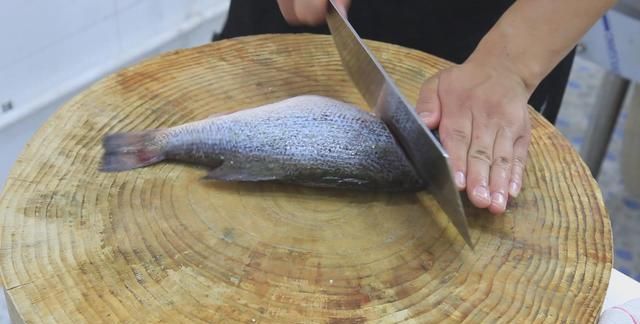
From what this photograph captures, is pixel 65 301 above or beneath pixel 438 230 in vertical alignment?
above

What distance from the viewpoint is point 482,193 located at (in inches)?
39.7

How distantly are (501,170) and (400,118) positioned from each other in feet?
0.57

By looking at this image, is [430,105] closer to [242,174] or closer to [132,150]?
[242,174]

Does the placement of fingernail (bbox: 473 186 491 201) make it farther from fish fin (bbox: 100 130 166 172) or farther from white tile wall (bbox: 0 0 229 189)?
white tile wall (bbox: 0 0 229 189)

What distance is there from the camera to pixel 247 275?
2.97ft

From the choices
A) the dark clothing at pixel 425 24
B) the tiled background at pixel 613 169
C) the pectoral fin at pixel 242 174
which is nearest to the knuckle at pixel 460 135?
the pectoral fin at pixel 242 174

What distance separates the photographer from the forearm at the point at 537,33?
44.1 inches

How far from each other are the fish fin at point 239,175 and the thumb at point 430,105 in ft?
0.86

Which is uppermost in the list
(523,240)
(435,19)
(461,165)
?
(435,19)

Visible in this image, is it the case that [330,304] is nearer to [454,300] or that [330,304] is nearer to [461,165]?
[454,300]

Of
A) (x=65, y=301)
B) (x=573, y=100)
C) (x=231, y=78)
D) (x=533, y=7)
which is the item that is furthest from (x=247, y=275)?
(x=573, y=100)

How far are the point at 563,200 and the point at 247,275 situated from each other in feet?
1.67

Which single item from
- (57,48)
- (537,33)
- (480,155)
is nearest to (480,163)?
(480,155)

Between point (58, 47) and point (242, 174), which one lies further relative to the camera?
point (58, 47)
